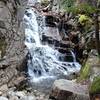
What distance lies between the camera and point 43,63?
13016mm

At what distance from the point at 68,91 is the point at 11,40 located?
4502mm

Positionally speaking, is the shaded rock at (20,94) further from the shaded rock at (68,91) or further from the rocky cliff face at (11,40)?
the shaded rock at (68,91)

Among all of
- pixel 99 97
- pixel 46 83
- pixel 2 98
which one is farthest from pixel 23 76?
pixel 99 97

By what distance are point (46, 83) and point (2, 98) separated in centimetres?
249

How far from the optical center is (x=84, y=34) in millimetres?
13688

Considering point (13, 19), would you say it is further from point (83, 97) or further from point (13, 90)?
point (83, 97)

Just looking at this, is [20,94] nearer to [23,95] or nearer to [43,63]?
[23,95]

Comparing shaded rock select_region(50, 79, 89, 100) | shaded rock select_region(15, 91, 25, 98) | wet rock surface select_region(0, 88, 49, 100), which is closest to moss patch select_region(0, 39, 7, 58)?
wet rock surface select_region(0, 88, 49, 100)

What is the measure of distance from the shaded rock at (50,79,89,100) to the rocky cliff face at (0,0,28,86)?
2.52 m

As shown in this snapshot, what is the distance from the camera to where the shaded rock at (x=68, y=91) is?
25.6 feet

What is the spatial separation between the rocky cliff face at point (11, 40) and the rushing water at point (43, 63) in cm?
88

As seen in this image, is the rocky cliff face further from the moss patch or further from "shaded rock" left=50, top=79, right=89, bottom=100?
"shaded rock" left=50, top=79, right=89, bottom=100

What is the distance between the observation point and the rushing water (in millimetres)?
11758

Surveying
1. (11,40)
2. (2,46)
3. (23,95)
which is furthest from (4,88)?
(11,40)
